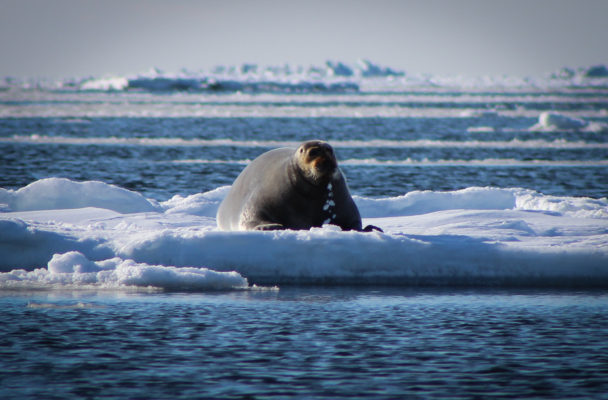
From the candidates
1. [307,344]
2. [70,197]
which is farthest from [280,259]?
[70,197]

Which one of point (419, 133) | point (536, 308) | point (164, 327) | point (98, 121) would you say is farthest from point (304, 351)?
point (98, 121)

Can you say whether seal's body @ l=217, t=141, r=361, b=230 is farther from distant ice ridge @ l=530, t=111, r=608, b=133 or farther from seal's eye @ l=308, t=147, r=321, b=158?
distant ice ridge @ l=530, t=111, r=608, b=133

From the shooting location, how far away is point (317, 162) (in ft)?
26.4

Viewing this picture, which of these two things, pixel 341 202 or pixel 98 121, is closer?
pixel 341 202

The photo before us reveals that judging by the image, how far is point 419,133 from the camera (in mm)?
31938

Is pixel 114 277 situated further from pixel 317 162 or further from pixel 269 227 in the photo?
pixel 317 162

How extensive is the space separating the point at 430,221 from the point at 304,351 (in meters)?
4.39

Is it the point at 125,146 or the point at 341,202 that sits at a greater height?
the point at 125,146

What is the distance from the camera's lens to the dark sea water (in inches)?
174

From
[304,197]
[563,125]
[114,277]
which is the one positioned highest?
[563,125]

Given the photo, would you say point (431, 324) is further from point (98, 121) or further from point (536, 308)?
point (98, 121)

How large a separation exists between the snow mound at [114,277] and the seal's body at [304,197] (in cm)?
121

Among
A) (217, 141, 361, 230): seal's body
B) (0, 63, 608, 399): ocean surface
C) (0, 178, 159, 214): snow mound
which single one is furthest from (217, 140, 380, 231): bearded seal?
(0, 178, 159, 214): snow mound

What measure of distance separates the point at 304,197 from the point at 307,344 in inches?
124
